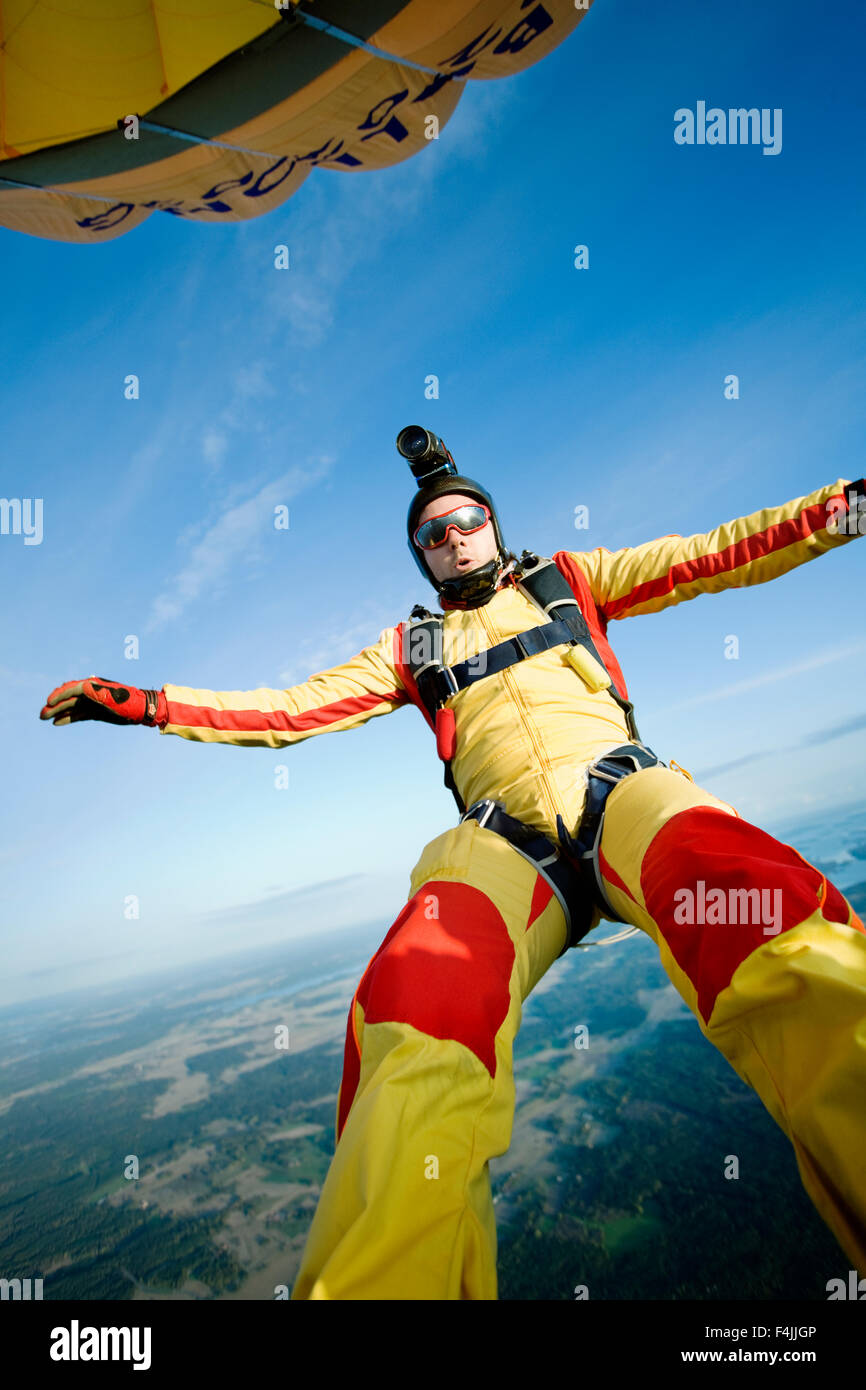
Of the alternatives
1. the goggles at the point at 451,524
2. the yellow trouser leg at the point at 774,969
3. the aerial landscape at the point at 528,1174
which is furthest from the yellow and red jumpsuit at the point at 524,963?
the aerial landscape at the point at 528,1174

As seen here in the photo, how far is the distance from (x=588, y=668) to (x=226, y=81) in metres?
4.77

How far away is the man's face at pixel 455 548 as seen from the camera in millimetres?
3113

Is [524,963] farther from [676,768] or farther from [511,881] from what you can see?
[676,768]

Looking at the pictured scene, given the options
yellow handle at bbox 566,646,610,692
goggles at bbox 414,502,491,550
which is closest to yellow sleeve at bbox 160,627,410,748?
goggles at bbox 414,502,491,550

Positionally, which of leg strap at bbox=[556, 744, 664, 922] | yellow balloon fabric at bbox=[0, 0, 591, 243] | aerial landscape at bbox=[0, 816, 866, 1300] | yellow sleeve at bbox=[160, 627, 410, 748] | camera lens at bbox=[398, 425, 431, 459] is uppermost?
yellow balloon fabric at bbox=[0, 0, 591, 243]

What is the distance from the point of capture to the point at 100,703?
8.12ft

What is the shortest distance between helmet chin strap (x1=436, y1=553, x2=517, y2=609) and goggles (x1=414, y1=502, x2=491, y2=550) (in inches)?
8.5

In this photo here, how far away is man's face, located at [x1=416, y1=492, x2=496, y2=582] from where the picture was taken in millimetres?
3113

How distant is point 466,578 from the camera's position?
10.1 feet

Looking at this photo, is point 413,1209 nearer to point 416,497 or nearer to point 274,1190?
point 416,497

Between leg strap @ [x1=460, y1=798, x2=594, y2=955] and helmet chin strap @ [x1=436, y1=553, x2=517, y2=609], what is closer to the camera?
leg strap @ [x1=460, y1=798, x2=594, y2=955]

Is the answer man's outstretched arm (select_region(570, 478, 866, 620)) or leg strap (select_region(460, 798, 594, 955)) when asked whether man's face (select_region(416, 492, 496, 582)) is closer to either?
man's outstretched arm (select_region(570, 478, 866, 620))

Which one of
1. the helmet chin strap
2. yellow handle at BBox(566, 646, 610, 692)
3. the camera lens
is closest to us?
yellow handle at BBox(566, 646, 610, 692)
